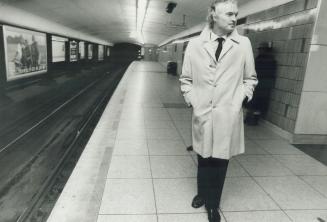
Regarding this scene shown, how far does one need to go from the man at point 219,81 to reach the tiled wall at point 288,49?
2.91 metres

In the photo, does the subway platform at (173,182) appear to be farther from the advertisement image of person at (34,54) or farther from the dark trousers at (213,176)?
the advertisement image of person at (34,54)

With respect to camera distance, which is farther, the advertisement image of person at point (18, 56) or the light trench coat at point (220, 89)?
the advertisement image of person at point (18, 56)

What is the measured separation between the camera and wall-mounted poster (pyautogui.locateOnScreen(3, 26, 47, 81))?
937cm

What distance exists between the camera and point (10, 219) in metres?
3.20

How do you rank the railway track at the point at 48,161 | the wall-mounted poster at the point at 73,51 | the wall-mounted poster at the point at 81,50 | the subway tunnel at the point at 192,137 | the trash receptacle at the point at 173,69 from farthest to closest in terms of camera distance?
the wall-mounted poster at the point at 81,50 < the trash receptacle at the point at 173,69 < the wall-mounted poster at the point at 73,51 < the railway track at the point at 48,161 < the subway tunnel at the point at 192,137

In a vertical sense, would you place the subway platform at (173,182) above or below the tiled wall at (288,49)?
below

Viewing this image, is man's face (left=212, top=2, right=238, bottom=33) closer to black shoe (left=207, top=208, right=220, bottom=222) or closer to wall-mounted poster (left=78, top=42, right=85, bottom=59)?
black shoe (left=207, top=208, right=220, bottom=222)

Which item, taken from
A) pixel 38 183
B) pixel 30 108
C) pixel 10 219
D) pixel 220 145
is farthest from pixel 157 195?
pixel 30 108

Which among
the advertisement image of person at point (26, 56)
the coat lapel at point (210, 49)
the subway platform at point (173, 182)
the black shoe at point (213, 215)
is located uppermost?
the coat lapel at point (210, 49)

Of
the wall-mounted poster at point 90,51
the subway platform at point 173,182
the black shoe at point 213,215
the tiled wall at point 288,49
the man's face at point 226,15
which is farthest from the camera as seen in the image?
the wall-mounted poster at point 90,51

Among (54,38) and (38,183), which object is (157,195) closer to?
(38,183)

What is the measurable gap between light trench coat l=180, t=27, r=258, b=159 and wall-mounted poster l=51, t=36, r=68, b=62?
13684mm

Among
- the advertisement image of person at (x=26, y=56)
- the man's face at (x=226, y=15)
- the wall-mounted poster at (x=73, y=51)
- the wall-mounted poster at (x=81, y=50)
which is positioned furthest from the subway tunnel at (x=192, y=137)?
the wall-mounted poster at (x=81, y=50)

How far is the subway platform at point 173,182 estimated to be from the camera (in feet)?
8.29
